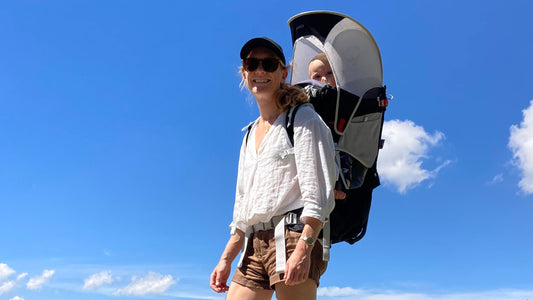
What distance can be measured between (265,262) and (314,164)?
60 cm

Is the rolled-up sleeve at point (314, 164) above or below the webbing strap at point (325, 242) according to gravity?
above

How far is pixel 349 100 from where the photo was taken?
467 cm

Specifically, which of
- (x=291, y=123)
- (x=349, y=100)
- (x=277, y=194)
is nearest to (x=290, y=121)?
(x=291, y=123)

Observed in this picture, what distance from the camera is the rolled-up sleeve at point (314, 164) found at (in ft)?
8.86

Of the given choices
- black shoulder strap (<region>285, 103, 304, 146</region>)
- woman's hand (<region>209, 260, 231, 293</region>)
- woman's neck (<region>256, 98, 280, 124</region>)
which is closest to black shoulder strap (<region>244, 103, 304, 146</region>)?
black shoulder strap (<region>285, 103, 304, 146</region>)

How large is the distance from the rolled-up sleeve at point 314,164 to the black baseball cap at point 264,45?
383 mm

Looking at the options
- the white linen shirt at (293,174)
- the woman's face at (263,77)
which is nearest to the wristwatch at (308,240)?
the white linen shirt at (293,174)

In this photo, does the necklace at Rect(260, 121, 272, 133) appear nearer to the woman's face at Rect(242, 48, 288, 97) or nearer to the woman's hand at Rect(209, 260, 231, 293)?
the woman's face at Rect(242, 48, 288, 97)

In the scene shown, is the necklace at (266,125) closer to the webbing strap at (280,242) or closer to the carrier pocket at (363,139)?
the webbing strap at (280,242)

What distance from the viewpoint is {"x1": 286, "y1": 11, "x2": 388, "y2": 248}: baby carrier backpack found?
4496 mm

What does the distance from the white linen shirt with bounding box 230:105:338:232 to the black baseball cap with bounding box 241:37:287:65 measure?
0.36 metres

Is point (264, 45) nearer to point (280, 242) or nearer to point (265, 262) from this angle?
point (280, 242)

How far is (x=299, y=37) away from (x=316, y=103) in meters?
1.21

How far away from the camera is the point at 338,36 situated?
16.5 feet
